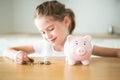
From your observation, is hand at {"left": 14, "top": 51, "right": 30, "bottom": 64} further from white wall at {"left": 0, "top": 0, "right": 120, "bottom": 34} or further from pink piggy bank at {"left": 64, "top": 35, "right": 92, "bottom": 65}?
white wall at {"left": 0, "top": 0, "right": 120, "bottom": 34}

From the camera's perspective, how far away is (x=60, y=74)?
2.36ft

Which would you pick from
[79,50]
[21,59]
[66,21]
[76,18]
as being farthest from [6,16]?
[79,50]

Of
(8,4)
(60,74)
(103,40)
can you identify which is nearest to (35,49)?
(60,74)

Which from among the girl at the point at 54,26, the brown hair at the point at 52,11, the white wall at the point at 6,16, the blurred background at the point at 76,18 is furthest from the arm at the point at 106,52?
the white wall at the point at 6,16

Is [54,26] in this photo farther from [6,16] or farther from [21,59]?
[6,16]

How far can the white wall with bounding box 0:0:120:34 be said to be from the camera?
255cm

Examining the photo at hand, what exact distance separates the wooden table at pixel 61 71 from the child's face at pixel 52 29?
186mm

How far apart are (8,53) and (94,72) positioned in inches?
18.4

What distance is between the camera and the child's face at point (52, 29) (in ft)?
3.47

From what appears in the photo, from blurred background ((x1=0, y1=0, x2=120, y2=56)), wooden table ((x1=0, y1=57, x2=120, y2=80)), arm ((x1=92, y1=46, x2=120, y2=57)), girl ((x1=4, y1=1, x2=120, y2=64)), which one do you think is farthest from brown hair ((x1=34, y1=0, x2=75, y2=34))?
blurred background ((x1=0, y1=0, x2=120, y2=56))

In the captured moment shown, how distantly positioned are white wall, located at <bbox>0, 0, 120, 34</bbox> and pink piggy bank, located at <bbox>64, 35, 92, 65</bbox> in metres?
1.70

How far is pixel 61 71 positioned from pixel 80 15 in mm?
1847

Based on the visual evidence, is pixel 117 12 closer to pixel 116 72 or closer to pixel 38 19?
pixel 38 19

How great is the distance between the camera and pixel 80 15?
8.41 feet
